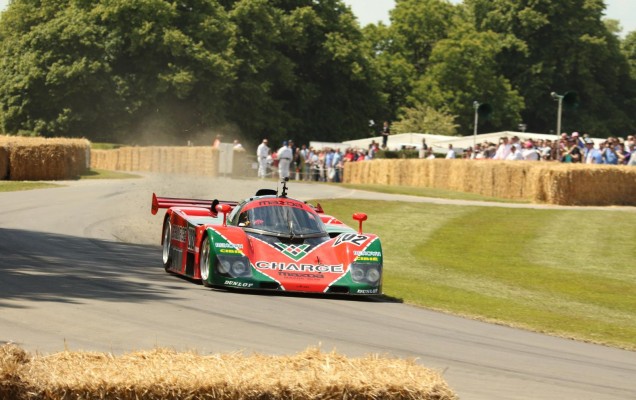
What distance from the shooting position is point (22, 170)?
41.2m

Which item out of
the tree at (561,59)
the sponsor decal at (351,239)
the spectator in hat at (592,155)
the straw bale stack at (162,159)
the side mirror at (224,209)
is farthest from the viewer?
the tree at (561,59)

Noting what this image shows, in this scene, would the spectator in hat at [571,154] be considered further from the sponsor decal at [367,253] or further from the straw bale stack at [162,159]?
the sponsor decal at [367,253]

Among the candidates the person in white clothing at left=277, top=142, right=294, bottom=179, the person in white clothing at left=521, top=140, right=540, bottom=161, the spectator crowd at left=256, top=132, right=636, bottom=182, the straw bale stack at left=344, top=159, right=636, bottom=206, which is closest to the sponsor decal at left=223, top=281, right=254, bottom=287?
the spectator crowd at left=256, top=132, right=636, bottom=182

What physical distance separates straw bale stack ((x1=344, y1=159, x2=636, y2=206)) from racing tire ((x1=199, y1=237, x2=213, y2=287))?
72.7 ft

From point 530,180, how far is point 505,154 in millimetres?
4286

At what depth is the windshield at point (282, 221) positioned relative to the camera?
17.0 meters

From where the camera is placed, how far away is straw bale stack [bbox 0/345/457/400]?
694cm

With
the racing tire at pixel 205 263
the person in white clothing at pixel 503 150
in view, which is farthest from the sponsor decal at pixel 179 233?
the person in white clothing at pixel 503 150

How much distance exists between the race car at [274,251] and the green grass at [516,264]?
101 centimetres

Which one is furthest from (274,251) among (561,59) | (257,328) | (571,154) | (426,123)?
(561,59)

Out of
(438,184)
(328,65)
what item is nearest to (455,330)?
(438,184)

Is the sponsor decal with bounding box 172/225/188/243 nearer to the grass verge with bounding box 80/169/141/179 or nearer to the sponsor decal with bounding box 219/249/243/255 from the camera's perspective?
the sponsor decal with bounding box 219/249/243/255

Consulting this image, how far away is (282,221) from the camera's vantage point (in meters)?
17.1

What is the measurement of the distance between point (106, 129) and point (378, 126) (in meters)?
25.0
